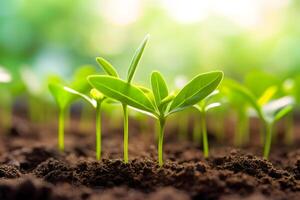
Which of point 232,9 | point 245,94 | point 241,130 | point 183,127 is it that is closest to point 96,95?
point 245,94

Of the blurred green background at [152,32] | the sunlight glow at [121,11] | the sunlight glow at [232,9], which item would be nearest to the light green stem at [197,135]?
the blurred green background at [152,32]

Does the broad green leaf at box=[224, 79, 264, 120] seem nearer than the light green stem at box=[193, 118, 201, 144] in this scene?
Yes

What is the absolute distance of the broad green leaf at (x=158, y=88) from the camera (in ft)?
3.76

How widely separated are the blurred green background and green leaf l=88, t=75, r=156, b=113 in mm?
2448

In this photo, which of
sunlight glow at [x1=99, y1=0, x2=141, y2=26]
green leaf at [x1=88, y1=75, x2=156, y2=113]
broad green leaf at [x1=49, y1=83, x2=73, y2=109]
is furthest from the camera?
sunlight glow at [x1=99, y1=0, x2=141, y2=26]

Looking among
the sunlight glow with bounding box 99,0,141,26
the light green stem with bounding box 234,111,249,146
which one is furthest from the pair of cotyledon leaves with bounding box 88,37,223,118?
the sunlight glow with bounding box 99,0,141,26

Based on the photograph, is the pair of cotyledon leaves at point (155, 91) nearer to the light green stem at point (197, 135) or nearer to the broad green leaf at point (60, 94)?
the broad green leaf at point (60, 94)

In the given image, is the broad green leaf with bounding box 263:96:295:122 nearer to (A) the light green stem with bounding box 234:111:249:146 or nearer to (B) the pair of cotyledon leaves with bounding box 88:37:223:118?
(A) the light green stem with bounding box 234:111:249:146

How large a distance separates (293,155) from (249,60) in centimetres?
214

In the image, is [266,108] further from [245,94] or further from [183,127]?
[183,127]

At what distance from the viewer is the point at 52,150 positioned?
1476 mm

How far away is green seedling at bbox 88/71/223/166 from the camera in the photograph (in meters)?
1.10

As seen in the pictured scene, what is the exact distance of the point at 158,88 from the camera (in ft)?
3.76

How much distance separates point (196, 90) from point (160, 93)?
0.08 m
